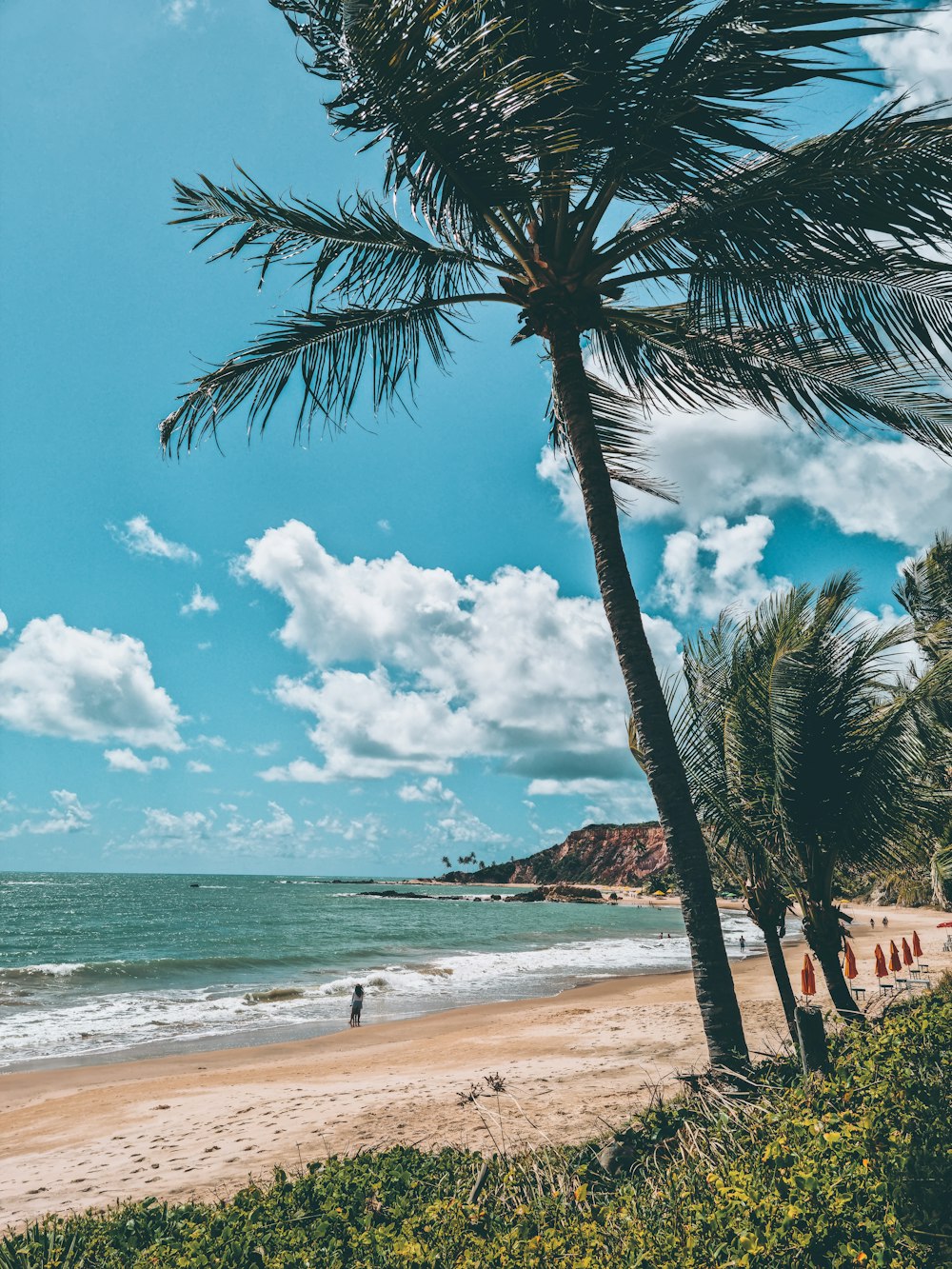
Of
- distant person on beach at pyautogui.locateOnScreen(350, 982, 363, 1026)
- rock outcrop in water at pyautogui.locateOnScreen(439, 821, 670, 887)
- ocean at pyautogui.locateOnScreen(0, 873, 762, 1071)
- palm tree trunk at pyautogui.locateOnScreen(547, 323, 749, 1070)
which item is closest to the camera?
palm tree trunk at pyautogui.locateOnScreen(547, 323, 749, 1070)

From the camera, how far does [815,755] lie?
23.4 feet

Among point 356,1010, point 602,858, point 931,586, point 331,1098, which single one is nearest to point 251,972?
point 356,1010

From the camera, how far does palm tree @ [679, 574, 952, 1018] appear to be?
7.00 metres

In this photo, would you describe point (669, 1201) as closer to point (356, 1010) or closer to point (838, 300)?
point (838, 300)

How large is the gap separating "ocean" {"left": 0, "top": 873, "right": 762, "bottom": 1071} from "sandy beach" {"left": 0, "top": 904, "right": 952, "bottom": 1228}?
8.13ft

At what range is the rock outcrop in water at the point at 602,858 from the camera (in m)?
130

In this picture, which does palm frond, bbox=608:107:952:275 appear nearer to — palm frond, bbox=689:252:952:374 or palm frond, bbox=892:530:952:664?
palm frond, bbox=689:252:952:374

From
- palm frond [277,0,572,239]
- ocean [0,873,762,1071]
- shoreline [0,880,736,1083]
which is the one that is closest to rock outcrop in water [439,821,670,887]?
ocean [0,873,762,1071]

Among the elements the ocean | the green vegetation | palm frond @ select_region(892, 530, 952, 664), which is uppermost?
palm frond @ select_region(892, 530, 952, 664)

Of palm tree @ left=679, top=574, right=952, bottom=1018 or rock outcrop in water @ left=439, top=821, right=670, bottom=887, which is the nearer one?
palm tree @ left=679, top=574, right=952, bottom=1018

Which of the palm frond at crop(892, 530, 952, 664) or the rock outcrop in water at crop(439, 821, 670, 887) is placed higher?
the palm frond at crop(892, 530, 952, 664)

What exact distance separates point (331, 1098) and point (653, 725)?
843 centimetres

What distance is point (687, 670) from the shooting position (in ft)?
27.3

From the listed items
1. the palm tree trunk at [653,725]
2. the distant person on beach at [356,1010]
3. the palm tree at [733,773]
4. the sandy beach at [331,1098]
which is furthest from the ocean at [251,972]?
the palm tree trunk at [653,725]
